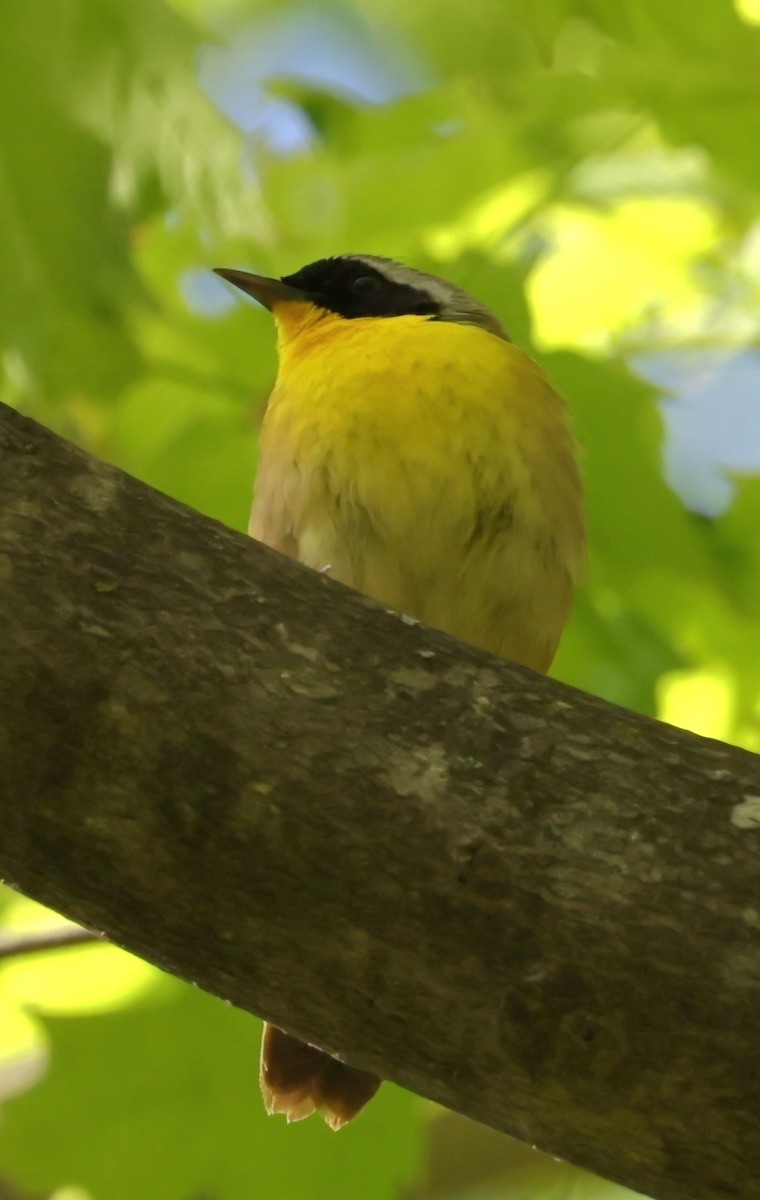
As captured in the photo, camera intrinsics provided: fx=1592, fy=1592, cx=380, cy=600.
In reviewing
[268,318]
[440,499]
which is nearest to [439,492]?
[440,499]

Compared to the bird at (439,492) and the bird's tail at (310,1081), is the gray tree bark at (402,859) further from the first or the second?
the bird at (439,492)

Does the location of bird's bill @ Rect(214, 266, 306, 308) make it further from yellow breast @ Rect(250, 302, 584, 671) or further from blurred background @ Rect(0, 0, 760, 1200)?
yellow breast @ Rect(250, 302, 584, 671)

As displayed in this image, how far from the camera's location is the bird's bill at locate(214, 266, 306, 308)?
423 centimetres

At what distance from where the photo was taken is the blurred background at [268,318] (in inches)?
133

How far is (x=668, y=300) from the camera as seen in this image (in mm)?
4547

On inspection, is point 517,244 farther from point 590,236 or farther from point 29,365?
point 29,365

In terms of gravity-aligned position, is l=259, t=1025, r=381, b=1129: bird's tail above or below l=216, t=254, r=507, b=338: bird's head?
below

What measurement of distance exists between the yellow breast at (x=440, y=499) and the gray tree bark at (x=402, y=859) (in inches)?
48.9

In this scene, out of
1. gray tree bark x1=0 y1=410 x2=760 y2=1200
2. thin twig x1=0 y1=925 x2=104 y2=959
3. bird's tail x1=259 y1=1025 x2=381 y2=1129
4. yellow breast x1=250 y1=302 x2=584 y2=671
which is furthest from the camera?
thin twig x1=0 y1=925 x2=104 y2=959

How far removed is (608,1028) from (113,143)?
2.25m

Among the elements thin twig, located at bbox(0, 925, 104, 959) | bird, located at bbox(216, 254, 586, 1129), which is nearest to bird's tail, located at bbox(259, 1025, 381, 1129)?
thin twig, located at bbox(0, 925, 104, 959)

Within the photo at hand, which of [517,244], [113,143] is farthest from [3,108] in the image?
[517,244]

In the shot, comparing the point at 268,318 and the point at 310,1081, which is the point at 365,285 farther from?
the point at 310,1081

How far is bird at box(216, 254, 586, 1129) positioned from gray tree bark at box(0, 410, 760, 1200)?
1.24 m
